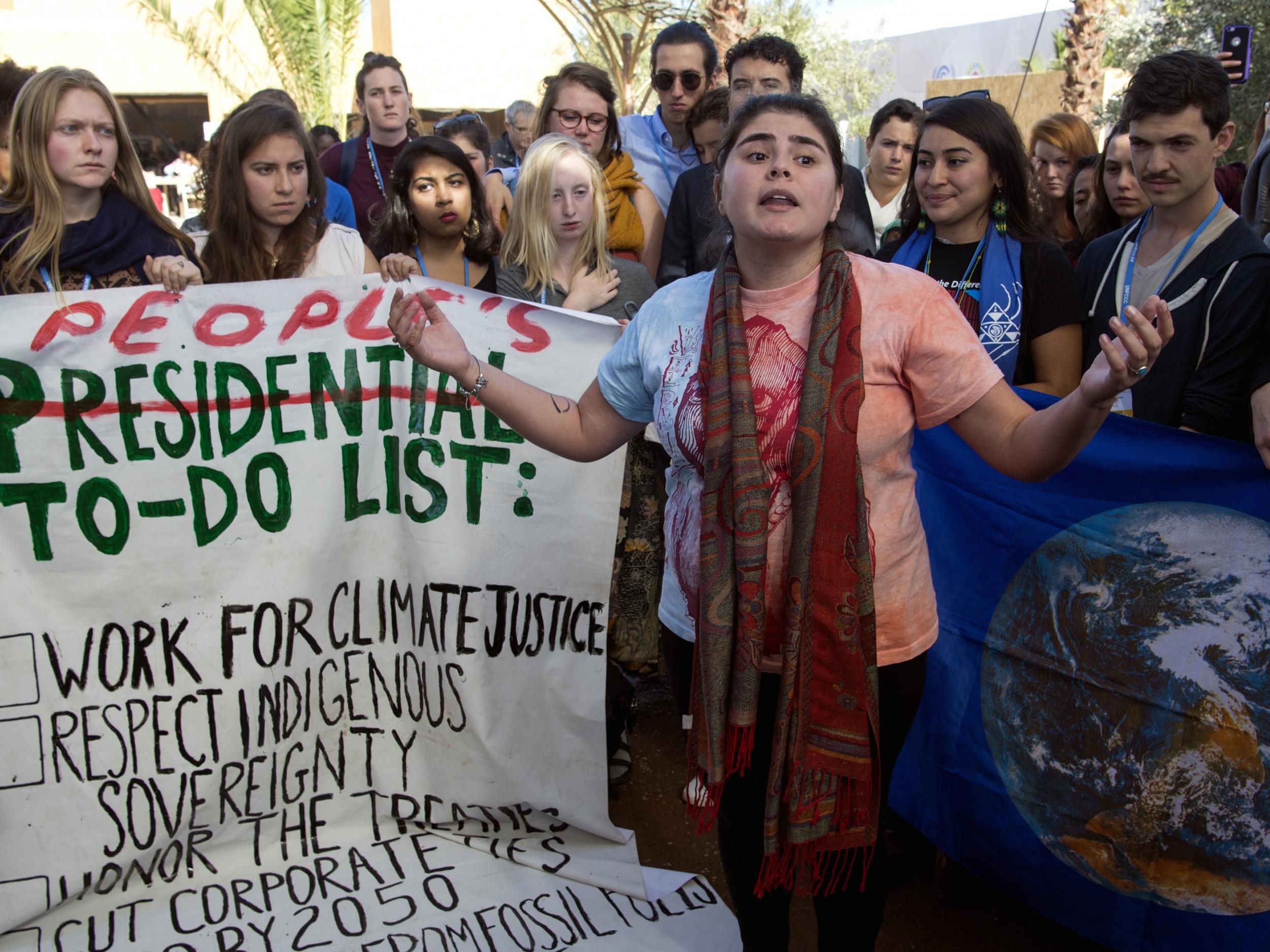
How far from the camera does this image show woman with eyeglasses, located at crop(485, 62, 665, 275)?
4203 mm

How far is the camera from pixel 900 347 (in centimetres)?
196

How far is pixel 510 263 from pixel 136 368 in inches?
50.6

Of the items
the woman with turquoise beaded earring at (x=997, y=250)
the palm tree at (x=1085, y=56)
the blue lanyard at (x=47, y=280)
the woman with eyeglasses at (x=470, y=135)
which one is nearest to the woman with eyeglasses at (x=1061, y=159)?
the woman with turquoise beaded earring at (x=997, y=250)

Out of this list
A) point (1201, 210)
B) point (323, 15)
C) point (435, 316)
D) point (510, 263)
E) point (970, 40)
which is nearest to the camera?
point (435, 316)

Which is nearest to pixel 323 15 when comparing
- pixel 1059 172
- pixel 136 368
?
pixel 1059 172

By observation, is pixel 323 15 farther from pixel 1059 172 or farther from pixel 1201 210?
pixel 1201 210

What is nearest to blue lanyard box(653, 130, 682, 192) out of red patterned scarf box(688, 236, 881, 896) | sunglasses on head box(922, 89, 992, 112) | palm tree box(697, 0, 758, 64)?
sunglasses on head box(922, 89, 992, 112)

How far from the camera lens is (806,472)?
1.87 metres

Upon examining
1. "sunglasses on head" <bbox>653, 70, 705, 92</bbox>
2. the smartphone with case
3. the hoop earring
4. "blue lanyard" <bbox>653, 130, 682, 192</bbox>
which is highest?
the smartphone with case

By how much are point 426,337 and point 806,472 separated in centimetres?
85

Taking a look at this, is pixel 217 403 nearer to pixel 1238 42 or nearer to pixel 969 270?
pixel 969 270

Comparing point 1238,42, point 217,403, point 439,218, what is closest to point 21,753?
point 217,403

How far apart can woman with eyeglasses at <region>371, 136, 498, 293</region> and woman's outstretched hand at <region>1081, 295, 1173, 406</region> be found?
2390mm

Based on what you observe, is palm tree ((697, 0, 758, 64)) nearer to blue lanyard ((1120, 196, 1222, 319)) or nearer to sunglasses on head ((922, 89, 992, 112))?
sunglasses on head ((922, 89, 992, 112))
